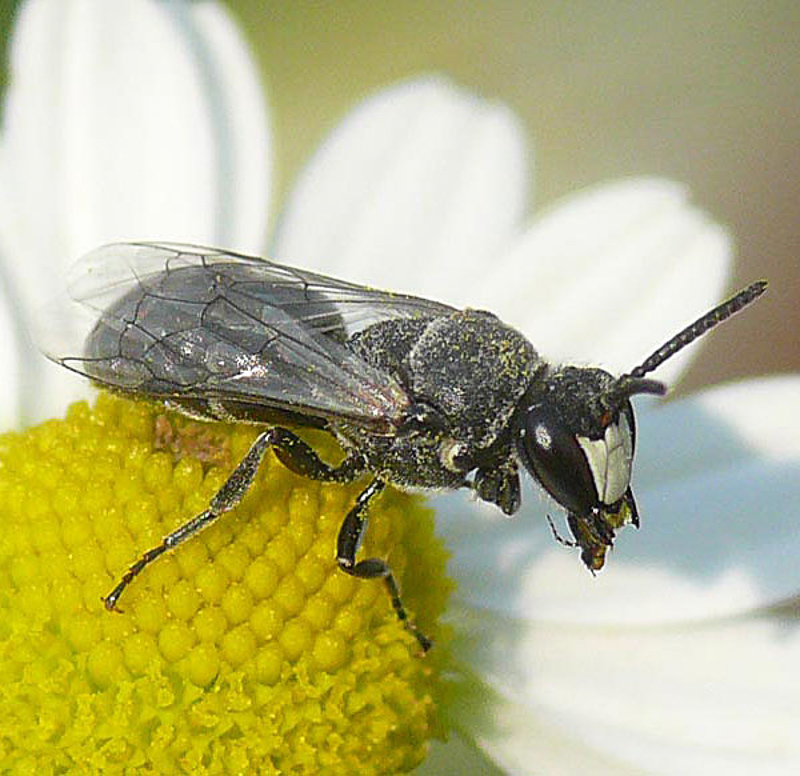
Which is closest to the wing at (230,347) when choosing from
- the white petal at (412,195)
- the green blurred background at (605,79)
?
the white petal at (412,195)

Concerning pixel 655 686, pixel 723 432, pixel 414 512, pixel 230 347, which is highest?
pixel 230 347

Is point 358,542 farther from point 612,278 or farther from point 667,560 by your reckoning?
point 612,278

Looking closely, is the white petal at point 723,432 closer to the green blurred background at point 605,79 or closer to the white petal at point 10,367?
the white petal at point 10,367

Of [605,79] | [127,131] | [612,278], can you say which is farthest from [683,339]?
[605,79]

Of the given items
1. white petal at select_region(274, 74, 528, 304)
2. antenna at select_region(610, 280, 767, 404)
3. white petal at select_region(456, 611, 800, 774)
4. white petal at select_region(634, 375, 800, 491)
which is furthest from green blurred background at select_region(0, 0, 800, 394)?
antenna at select_region(610, 280, 767, 404)

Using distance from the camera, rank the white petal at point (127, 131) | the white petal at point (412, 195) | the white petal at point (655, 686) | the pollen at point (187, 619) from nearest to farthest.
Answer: the pollen at point (187, 619) < the white petal at point (655, 686) < the white petal at point (127, 131) < the white petal at point (412, 195)

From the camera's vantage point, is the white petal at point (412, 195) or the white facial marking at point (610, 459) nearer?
the white facial marking at point (610, 459)
